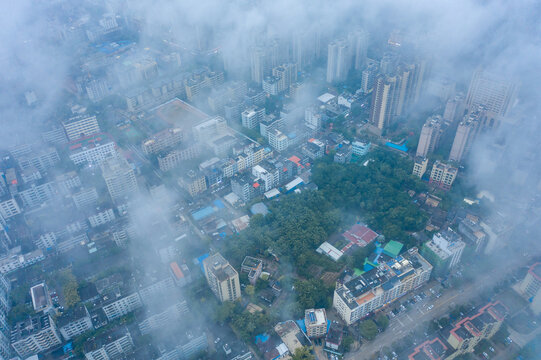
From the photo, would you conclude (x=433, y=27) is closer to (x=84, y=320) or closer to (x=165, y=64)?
(x=165, y=64)

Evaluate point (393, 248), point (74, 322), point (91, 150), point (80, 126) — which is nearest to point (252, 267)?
point (393, 248)

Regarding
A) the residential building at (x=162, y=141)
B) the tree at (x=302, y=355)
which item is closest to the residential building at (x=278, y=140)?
the residential building at (x=162, y=141)

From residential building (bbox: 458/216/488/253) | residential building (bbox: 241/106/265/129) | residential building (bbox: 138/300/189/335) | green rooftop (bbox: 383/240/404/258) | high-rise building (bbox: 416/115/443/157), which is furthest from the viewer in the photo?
residential building (bbox: 241/106/265/129)

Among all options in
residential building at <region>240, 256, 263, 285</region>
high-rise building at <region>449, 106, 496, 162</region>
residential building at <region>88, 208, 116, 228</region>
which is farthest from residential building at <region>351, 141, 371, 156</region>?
residential building at <region>88, 208, 116, 228</region>

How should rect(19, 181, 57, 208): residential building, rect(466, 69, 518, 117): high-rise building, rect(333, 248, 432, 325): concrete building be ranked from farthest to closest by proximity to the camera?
rect(466, 69, 518, 117): high-rise building
rect(19, 181, 57, 208): residential building
rect(333, 248, 432, 325): concrete building

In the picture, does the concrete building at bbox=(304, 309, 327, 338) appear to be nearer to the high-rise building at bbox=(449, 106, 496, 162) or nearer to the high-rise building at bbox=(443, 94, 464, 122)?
the high-rise building at bbox=(449, 106, 496, 162)

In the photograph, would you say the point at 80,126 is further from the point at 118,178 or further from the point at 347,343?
the point at 347,343

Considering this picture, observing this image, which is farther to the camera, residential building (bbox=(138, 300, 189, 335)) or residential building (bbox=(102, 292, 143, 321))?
residential building (bbox=(102, 292, 143, 321))
